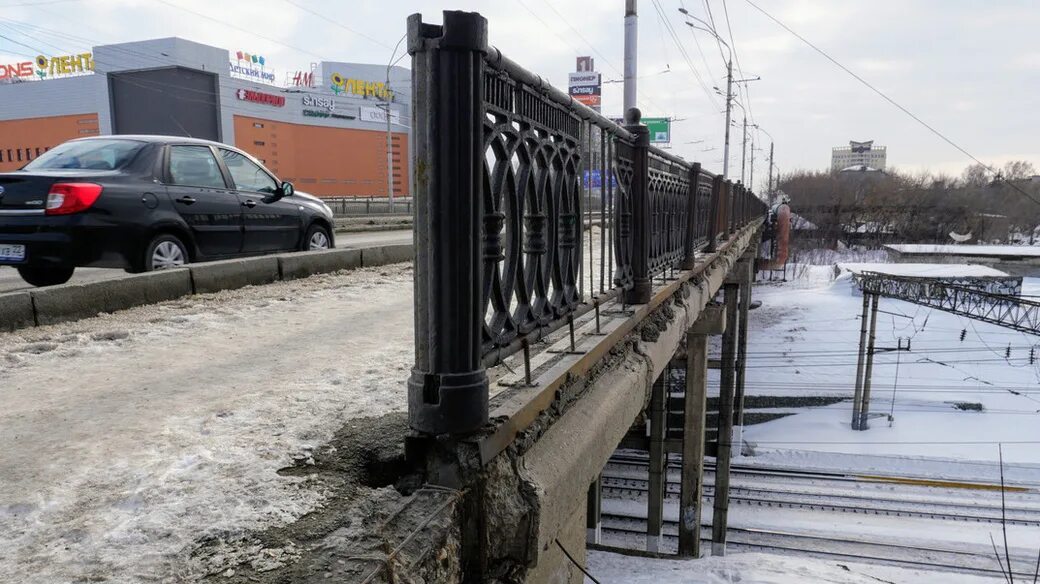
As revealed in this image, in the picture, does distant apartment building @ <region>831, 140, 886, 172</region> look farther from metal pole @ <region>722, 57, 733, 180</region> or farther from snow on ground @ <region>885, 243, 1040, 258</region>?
metal pole @ <region>722, 57, 733, 180</region>

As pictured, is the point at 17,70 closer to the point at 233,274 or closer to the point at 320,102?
the point at 320,102

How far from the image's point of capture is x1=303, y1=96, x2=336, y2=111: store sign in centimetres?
4767

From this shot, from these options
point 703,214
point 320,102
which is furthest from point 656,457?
point 320,102

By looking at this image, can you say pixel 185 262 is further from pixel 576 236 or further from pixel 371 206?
pixel 371 206

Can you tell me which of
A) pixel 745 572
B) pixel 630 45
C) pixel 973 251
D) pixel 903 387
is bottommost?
pixel 903 387

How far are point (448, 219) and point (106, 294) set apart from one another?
396cm

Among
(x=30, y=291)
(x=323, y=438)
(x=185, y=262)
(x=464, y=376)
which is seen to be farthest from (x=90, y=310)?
(x=464, y=376)

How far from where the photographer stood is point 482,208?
84.0 inches

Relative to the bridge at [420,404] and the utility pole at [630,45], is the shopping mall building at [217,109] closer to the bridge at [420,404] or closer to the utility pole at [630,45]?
the utility pole at [630,45]

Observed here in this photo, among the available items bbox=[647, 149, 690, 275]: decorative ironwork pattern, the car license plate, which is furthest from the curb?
bbox=[647, 149, 690, 275]: decorative ironwork pattern

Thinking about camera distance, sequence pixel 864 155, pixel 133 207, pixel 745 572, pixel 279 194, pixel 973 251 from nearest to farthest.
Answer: pixel 133 207
pixel 279 194
pixel 745 572
pixel 973 251
pixel 864 155

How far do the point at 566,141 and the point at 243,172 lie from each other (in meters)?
4.66

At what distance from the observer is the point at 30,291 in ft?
13.9

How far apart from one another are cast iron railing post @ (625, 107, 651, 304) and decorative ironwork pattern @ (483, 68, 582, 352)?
1064 millimetres
